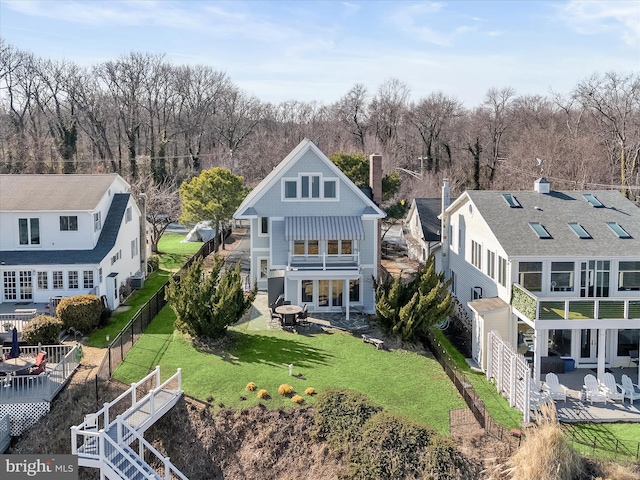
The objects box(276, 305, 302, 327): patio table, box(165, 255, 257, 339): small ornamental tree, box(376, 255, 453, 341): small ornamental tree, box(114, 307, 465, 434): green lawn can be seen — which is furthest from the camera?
box(276, 305, 302, 327): patio table

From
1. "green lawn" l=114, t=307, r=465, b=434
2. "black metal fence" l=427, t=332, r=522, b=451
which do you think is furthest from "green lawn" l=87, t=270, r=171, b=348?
"black metal fence" l=427, t=332, r=522, b=451

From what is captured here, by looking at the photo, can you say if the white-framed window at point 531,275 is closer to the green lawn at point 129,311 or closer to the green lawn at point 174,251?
the green lawn at point 129,311

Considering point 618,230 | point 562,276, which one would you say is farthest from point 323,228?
point 618,230

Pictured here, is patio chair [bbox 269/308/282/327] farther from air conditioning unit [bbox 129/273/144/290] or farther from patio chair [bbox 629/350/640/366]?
patio chair [bbox 629/350/640/366]

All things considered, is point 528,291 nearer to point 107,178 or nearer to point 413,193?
point 107,178

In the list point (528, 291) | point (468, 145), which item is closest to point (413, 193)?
point (468, 145)
